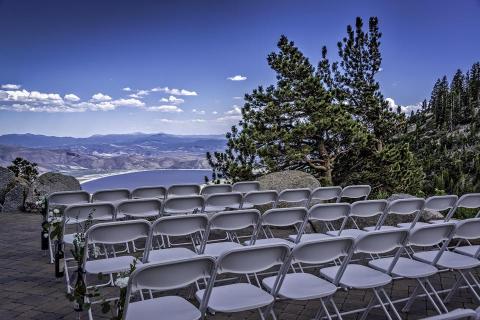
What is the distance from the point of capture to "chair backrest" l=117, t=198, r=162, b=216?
440cm

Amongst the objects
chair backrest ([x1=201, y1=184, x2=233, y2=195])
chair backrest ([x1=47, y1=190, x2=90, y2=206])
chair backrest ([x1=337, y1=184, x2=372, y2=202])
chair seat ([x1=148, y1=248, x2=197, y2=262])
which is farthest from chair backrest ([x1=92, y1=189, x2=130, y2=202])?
chair backrest ([x1=337, y1=184, x2=372, y2=202])

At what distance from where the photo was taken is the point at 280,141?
42.2ft

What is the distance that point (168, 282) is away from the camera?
233cm

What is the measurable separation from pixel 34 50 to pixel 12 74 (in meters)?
1.47

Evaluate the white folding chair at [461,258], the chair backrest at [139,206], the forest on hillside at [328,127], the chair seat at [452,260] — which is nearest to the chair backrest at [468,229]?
the white folding chair at [461,258]

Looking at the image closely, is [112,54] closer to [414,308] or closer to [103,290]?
[103,290]

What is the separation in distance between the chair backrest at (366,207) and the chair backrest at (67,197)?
330 cm

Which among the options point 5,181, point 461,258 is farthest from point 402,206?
point 5,181

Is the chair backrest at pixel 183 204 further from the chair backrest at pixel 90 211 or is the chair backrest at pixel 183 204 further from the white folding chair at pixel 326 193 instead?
the white folding chair at pixel 326 193

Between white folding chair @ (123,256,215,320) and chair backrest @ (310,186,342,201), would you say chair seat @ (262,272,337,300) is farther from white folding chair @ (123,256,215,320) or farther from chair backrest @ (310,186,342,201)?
chair backrest @ (310,186,342,201)

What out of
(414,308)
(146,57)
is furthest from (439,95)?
(414,308)

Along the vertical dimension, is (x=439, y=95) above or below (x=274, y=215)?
above

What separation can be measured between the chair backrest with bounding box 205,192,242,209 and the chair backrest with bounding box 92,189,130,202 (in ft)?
4.11

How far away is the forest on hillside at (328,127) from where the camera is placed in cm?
1263
